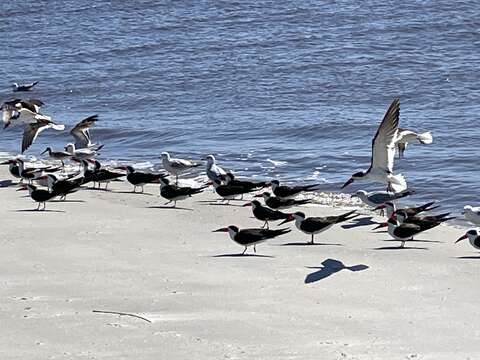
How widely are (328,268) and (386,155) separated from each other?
4386 millimetres

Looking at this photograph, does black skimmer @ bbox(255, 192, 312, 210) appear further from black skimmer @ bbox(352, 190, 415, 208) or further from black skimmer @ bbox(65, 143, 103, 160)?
black skimmer @ bbox(65, 143, 103, 160)

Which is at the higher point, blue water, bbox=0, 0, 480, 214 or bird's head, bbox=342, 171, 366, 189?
bird's head, bbox=342, 171, 366, 189

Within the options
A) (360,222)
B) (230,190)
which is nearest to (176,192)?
(230,190)

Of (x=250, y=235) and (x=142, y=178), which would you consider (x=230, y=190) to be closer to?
(x=142, y=178)

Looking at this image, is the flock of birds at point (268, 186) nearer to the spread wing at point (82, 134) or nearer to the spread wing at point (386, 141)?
the spread wing at point (386, 141)

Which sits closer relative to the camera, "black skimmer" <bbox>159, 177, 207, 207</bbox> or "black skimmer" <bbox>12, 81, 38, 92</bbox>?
"black skimmer" <bbox>159, 177, 207, 207</bbox>

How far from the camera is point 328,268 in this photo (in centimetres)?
1057

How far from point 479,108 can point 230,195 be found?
811 cm

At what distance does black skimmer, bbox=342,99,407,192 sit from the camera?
14.4m

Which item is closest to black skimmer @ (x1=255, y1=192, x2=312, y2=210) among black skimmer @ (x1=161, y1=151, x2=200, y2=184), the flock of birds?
the flock of birds

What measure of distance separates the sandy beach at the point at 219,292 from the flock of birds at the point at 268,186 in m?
0.20

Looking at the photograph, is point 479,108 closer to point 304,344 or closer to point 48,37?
point 304,344

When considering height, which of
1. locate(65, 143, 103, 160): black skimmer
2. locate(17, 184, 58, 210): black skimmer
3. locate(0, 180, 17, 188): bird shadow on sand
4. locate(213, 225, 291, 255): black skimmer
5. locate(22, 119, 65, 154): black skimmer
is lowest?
locate(22, 119, 65, 154): black skimmer

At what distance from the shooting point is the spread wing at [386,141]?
1438cm
